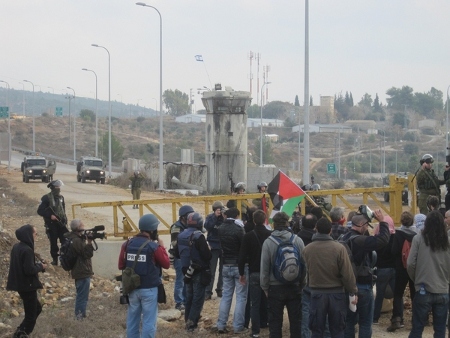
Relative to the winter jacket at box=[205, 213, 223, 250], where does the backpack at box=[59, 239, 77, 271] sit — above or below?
below

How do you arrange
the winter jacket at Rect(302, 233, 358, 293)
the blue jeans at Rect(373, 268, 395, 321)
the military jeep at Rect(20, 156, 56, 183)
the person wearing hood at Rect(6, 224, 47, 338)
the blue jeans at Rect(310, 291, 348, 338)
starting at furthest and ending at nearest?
the military jeep at Rect(20, 156, 56, 183), the blue jeans at Rect(373, 268, 395, 321), the person wearing hood at Rect(6, 224, 47, 338), the blue jeans at Rect(310, 291, 348, 338), the winter jacket at Rect(302, 233, 358, 293)

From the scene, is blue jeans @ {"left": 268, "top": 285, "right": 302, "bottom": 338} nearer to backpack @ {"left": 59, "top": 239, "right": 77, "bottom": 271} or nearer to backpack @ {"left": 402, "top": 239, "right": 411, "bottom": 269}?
backpack @ {"left": 402, "top": 239, "right": 411, "bottom": 269}

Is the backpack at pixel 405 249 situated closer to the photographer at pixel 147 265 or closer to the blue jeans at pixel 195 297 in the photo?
the blue jeans at pixel 195 297

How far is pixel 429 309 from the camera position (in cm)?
880

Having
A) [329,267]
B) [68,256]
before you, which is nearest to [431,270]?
[329,267]

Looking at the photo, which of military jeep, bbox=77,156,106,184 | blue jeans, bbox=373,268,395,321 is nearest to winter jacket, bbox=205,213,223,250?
blue jeans, bbox=373,268,395,321

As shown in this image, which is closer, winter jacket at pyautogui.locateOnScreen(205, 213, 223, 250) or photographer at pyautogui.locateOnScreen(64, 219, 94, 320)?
photographer at pyautogui.locateOnScreen(64, 219, 94, 320)

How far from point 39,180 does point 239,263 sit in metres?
42.2

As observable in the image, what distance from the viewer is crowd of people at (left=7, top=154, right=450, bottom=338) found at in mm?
8430

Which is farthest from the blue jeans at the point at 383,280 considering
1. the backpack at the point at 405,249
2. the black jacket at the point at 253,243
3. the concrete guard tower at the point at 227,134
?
the concrete guard tower at the point at 227,134

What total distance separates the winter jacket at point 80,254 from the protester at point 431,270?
4.36 metres

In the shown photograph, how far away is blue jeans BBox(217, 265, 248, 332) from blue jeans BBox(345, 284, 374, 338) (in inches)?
73.5

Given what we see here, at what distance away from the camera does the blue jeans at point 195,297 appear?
10688 millimetres

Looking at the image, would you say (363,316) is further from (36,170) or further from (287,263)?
(36,170)
